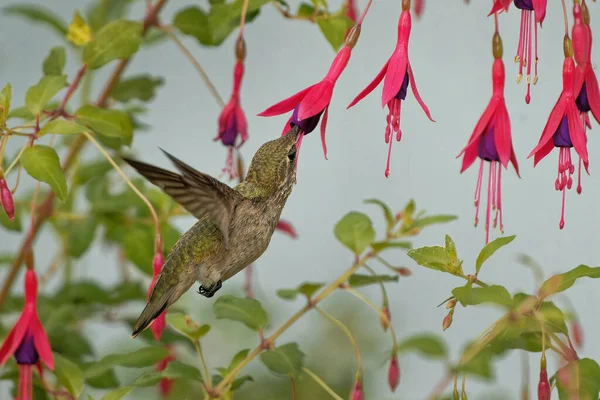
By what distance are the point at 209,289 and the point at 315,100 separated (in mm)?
320

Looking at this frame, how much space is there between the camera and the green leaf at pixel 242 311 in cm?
112

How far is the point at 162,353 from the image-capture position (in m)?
1.13

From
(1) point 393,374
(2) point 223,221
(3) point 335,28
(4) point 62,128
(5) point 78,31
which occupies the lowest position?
(1) point 393,374

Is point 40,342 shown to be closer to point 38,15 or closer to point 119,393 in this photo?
point 119,393

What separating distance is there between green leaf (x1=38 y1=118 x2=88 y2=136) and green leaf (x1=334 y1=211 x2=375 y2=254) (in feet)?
1.18

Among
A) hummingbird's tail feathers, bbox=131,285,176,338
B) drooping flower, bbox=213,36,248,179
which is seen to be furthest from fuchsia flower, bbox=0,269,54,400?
drooping flower, bbox=213,36,248,179

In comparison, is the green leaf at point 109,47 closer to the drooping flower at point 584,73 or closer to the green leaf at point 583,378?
the drooping flower at point 584,73

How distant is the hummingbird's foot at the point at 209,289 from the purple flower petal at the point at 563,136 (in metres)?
0.40

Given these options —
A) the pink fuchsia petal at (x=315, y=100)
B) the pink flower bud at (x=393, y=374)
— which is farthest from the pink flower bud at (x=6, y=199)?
the pink flower bud at (x=393, y=374)

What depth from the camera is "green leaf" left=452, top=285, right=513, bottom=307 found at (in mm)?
787

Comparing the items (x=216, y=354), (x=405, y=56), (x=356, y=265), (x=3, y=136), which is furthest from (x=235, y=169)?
(x=216, y=354)

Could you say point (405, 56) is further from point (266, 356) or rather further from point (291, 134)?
point (266, 356)

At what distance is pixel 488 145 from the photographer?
2.90ft

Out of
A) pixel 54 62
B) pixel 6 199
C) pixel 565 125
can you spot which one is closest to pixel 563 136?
pixel 565 125
